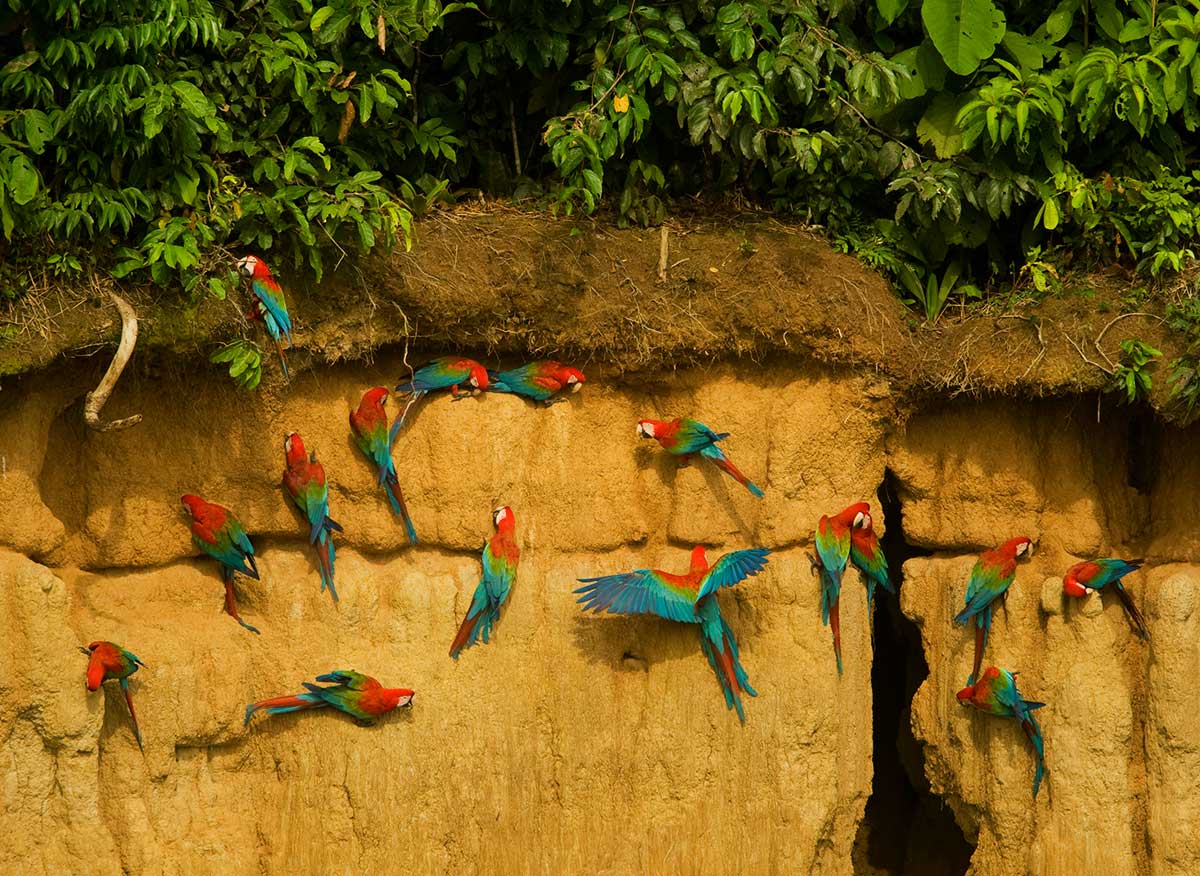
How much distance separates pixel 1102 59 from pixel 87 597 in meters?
4.76

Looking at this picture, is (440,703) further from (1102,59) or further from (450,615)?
(1102,59)

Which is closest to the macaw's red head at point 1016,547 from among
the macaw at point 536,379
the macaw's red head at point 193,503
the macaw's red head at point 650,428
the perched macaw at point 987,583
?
the perched macaw at point 987,583

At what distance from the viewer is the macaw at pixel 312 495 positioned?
21.4ft

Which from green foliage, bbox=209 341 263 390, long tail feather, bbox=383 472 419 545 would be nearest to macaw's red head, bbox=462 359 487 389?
long tail feather, bbox=383 472 419 545

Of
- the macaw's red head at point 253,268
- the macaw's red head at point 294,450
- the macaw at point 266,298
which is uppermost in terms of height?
the macaw's red head at point 253,268

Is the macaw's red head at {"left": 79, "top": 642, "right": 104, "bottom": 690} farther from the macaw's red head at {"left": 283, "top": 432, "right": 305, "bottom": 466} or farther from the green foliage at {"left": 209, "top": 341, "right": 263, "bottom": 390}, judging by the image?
the green foliage at {"left": 209, "top": 341, "right": 263, "bottom": 390}

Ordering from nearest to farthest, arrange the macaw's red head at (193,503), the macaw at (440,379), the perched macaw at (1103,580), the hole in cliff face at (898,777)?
the macaw's red head at (193,503)
the macaw at (440,379)
the perched macaw at (1103,580)
the hole in cliff face at (898,777)

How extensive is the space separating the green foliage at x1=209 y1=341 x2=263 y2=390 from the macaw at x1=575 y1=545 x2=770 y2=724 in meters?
1.54

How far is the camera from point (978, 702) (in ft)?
22.7

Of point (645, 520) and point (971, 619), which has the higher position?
point (645, 520)

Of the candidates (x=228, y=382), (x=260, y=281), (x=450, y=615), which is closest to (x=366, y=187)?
(x=260, y=281)

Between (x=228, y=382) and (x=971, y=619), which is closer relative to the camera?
(x=228, y=382)

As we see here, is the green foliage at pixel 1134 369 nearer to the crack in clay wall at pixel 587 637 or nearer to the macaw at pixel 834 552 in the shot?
the crack in clay wall at pixel 587 637

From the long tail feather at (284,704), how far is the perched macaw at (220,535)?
0.52 metres
